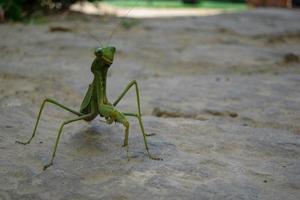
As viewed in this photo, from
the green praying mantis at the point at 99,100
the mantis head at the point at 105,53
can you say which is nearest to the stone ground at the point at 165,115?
the green praying mantis at the point at 99,100

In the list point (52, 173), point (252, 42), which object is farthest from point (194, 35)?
point (52, 173)

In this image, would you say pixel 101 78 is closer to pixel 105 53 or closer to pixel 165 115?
pixel 105 53

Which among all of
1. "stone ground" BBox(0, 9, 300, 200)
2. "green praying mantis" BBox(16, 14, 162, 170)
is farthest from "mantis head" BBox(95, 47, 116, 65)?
"stone ground" BBox(0, 9, 300, 200)

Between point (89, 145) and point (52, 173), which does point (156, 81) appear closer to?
point (89, 145)

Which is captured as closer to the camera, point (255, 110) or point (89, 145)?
point (89, 145)

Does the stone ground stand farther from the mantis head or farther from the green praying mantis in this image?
the mantis head

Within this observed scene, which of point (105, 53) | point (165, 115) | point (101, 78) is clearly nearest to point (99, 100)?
point (101, 78)

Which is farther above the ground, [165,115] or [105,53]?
[105,53]

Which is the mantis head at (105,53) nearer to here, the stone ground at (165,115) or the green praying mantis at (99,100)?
the green praying mantis at (99,100)
